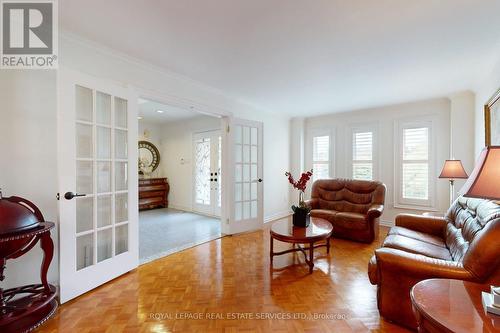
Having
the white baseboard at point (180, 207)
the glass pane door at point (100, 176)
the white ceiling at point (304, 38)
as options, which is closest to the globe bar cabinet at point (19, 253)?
the glass pane door at point (100, 176)

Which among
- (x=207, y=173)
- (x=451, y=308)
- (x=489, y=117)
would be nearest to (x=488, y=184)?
(x=451, y=308)

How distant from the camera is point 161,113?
553cm

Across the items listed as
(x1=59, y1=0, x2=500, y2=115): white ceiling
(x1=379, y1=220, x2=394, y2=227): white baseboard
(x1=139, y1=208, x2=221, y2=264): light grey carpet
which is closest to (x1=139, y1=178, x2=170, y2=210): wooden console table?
(x1=139, y1=208, x2=221, y2=264): light grey carpet

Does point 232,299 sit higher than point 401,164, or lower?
lower

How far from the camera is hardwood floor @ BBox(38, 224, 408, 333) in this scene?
181 centimetres

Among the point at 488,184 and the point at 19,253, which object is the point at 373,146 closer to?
the point at 488,184

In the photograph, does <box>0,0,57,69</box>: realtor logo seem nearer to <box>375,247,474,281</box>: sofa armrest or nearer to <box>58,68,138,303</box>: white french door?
<box>58,68,138,303</box>: white french door

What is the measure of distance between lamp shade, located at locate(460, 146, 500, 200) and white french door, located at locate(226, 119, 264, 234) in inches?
128

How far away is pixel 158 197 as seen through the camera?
6547mm

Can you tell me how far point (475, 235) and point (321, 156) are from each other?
3870 mm

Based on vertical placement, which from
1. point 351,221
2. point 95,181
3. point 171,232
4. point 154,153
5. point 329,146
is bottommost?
point 171,232

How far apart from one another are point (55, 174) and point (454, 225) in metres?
4.01

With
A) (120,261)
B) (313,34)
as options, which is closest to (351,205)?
(313,34)

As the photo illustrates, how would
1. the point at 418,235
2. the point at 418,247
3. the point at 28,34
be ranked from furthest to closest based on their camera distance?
the point at 418,235 < the point at 418,247 < the point at 28,34
